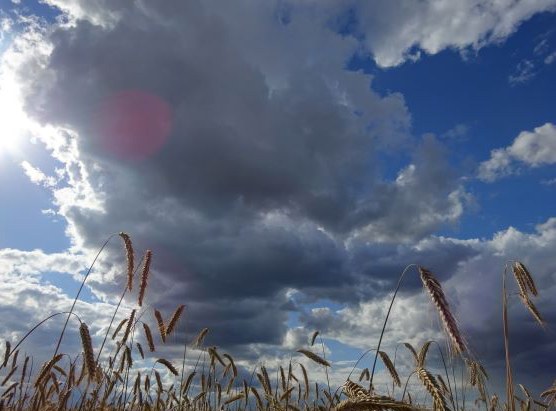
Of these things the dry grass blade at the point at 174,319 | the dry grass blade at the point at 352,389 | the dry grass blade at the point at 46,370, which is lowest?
the dry grass blade at the point at 352,389

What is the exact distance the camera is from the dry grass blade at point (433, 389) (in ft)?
11.1

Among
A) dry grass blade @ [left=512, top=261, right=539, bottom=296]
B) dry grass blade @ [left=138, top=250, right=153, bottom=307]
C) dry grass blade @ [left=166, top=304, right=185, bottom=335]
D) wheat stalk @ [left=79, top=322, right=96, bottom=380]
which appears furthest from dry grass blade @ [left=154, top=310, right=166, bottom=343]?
dry grass blade @ [left=512, top=261, right=539, bottom=296]

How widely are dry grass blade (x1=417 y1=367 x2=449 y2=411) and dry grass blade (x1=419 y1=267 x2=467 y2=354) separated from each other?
31cm

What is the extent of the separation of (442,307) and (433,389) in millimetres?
915

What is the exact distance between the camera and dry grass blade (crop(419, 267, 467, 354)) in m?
4.02

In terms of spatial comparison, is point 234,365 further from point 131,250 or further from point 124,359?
point 131,250

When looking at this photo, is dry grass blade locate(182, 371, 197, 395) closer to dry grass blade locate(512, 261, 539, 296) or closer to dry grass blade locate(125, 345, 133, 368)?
dry grass blade locate(125, 345, 133, 368)

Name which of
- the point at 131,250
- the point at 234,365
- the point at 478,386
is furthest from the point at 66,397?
the point at 478,386

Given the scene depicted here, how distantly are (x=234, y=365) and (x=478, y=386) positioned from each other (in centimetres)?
570

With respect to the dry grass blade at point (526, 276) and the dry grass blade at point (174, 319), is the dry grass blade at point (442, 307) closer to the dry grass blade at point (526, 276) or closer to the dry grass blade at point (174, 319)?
the dry grass blade at point (526, 276)

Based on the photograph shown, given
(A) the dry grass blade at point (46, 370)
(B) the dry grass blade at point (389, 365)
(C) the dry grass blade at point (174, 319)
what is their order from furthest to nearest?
(C) the dry grass blade at point (174, 319) < (B) the dry grass blade at point (389, 365) < (A) the dry grass blade at point (46, 370)

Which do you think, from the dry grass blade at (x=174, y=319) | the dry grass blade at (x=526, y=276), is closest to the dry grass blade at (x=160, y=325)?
the dry grass blade at (x=174, y=319)

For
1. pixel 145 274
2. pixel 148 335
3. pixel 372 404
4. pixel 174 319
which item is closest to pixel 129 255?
pixel 145 274

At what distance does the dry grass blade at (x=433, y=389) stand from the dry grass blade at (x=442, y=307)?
1.03 ft
